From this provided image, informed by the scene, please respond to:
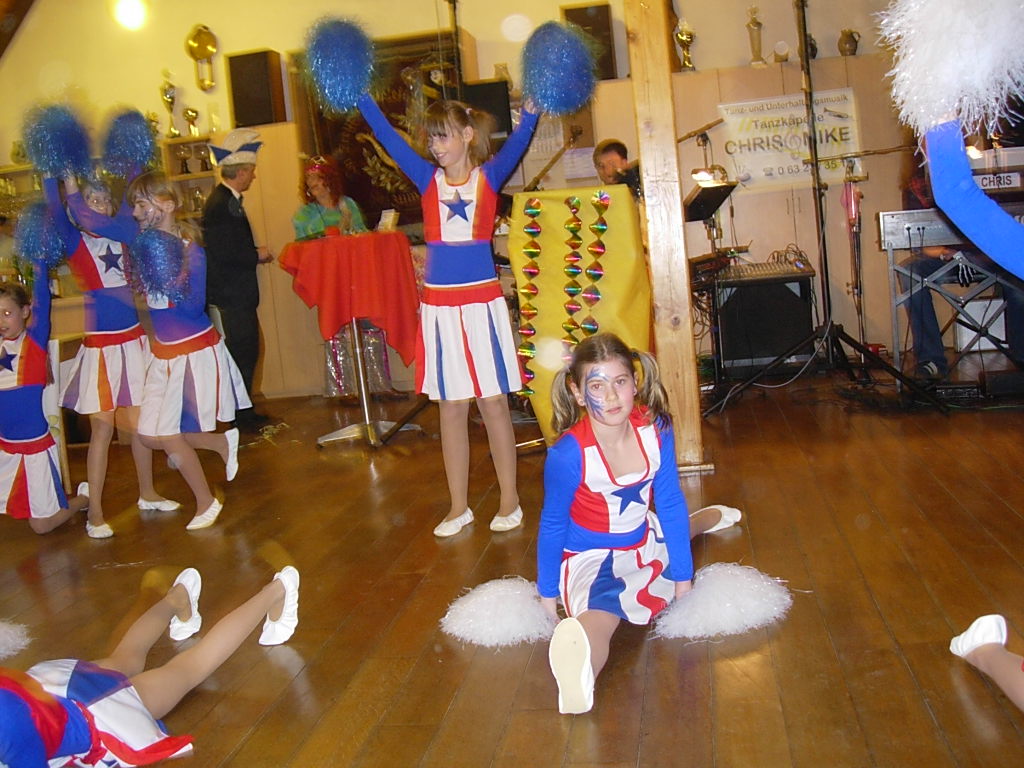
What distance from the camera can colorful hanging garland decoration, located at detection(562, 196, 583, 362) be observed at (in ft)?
11.9

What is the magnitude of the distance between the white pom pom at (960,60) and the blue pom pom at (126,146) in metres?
2.98

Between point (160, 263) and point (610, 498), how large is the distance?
1909 millimetres

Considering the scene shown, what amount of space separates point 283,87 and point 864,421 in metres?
4.64

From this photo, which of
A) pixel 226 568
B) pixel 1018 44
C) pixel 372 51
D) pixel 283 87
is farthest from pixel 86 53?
pixel 1018 44

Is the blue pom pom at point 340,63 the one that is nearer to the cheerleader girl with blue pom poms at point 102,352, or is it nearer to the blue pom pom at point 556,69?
the blue pom pom at point 556,69

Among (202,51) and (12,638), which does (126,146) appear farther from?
(202,51)

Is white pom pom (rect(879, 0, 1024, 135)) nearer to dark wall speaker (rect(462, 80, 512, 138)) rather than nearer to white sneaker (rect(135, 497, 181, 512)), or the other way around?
white sneaker (rect(135, 497, 181, 512))

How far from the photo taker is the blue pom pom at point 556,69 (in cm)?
294

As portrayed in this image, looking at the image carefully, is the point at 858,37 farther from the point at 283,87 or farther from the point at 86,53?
the point at 86,53

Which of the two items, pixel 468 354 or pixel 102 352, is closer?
pixel 468 354

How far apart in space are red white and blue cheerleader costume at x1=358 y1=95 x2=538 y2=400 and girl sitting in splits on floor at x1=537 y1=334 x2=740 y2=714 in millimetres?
765

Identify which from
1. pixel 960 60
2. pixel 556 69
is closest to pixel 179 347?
pixel 556 69

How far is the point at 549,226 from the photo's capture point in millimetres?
3658

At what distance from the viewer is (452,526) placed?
3.24 meters
